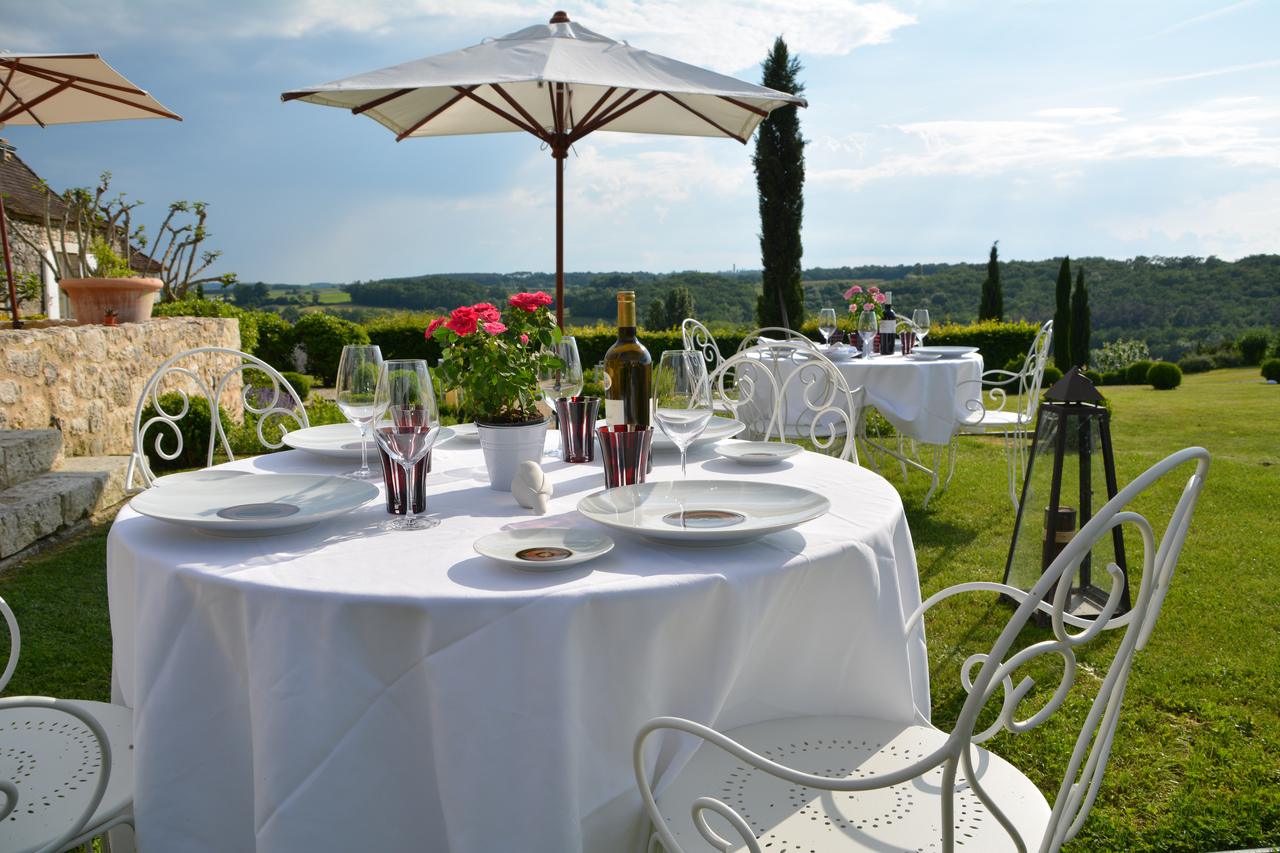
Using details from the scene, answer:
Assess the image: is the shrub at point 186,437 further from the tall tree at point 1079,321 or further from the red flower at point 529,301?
the tall tree at point 1079,321

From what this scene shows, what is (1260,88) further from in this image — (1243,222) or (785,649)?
(785,649)

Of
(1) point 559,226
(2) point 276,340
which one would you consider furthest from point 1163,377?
(2) point 276,340

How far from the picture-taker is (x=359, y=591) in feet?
3.84

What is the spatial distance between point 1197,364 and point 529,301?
24656 millimetres

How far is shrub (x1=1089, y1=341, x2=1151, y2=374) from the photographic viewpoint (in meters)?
25.4

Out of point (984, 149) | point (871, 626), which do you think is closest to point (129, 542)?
point (871, 626)

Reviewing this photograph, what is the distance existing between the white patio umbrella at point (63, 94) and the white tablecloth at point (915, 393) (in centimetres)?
571

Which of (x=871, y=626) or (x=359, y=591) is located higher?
(x=359, y=591)

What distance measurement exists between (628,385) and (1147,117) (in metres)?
15.7

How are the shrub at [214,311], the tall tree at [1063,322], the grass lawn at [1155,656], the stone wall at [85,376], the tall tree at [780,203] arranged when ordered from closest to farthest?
the grass lawn at [1155,656] → the stone wall at [85,376] → the shrub at [214,311] → the tall tree at [780,203] → the tall tree at [1063,322]

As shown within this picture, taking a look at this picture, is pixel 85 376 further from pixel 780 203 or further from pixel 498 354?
pixel 780 203

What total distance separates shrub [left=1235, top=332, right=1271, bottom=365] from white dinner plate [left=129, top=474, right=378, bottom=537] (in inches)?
985

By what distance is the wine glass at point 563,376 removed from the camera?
202 cm

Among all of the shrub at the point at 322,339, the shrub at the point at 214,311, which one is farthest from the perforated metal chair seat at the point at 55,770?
the shrub at the point at 322,339
